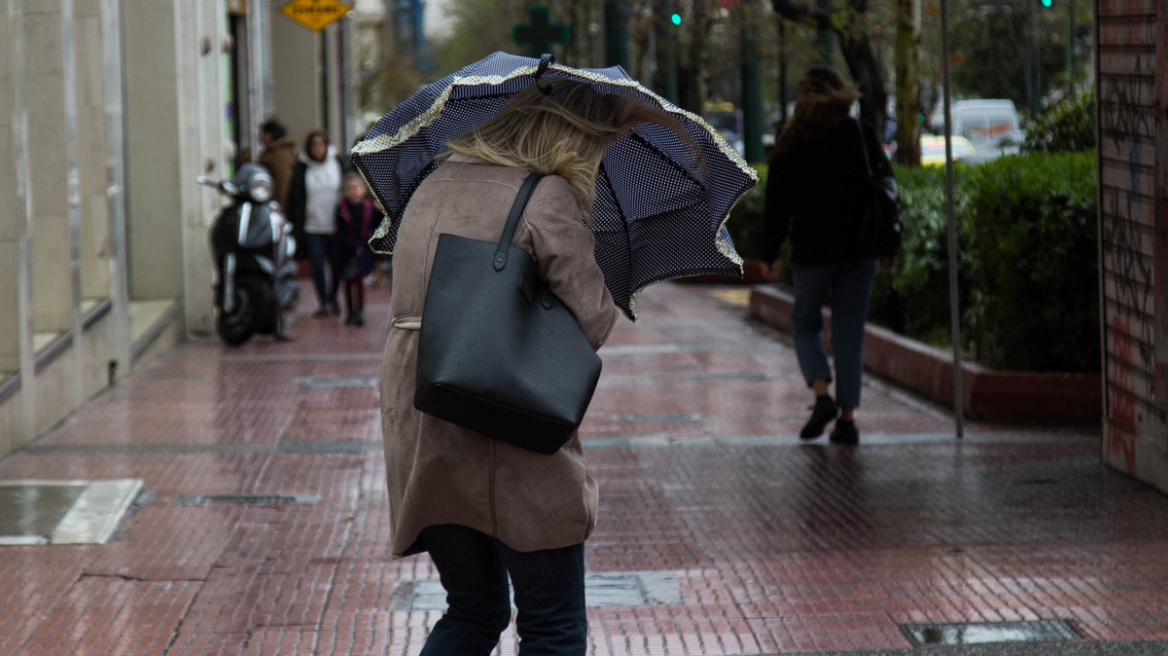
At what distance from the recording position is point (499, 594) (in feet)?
11.0

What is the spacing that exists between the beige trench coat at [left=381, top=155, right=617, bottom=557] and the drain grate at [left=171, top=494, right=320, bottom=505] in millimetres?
3695

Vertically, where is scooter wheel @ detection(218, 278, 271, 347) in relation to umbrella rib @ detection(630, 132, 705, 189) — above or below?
below

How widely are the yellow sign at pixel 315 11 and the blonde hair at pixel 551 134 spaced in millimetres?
15921

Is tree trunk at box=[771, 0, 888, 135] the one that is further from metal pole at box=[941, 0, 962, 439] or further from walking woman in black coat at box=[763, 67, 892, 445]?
walking woman in black coat at box=[763, 67, 892, 445]

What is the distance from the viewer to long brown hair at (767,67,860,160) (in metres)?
7.57

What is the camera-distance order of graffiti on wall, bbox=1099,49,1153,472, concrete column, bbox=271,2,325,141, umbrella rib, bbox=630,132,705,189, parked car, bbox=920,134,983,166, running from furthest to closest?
parked car, bbox=920,134,983,166
concrete column, bbox=271,2,325,141
graffiti on wall, bbox=1099,49,1153,472
umbrella rib, bbox=630,132,705,189

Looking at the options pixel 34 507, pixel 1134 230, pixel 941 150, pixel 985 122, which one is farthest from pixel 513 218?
pixel 985 122

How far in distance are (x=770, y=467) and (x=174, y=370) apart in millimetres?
5621

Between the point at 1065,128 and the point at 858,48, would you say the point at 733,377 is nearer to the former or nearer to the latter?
the point at 1065,128

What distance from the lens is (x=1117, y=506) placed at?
6.48m

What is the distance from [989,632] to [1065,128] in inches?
260

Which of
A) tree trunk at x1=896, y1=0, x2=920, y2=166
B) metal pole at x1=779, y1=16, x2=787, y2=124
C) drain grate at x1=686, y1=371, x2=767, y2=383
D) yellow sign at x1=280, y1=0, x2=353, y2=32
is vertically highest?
yellow sign at x1=280, y1=0, x2=353, y2=32

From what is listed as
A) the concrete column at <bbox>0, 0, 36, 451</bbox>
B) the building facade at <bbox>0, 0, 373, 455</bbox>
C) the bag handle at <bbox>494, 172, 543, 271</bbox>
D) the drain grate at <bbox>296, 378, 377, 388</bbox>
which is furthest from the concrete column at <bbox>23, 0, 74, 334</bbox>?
the bag handle at <bbox>494, 172, 543, 271</bbox>

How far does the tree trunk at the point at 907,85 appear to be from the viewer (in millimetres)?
14023
